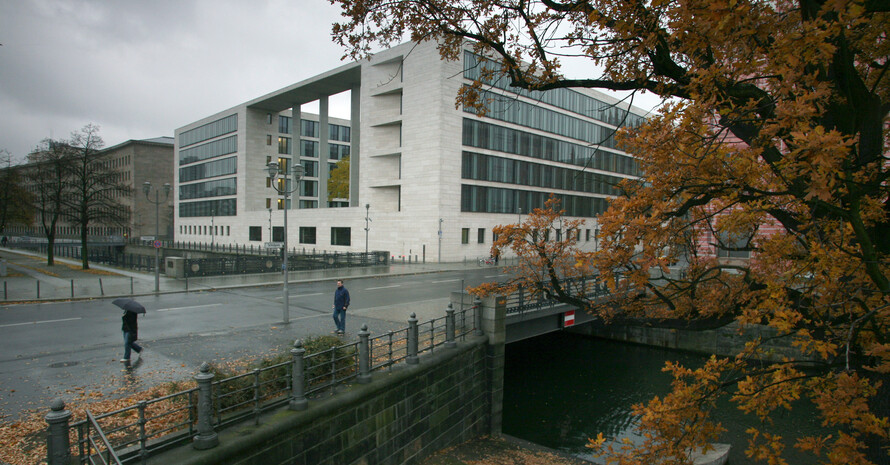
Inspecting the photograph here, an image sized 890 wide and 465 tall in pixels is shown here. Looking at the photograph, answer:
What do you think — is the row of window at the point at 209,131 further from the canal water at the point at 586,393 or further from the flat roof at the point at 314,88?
the canal water at the point at 586,393

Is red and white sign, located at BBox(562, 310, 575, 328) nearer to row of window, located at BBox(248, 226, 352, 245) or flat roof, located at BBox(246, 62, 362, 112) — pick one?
row of window, located at BBox(248, 226, 352, 245)

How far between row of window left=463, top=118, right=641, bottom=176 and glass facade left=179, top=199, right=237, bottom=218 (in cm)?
4467

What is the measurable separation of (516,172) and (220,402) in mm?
49396

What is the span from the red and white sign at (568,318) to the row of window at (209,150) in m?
69.2

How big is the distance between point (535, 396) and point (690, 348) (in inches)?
398

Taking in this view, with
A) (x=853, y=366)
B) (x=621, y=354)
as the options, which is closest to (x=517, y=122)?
(x=621, y=354)

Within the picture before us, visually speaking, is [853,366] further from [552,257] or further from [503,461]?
[503,461]

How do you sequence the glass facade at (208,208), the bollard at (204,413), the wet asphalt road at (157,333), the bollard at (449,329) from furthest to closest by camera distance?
the glass facade at (208,208) → the bollard at (449,329) → the wet asphalt road at (157,333) → the bollard at (204,413)

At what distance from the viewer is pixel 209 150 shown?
82.2 meters

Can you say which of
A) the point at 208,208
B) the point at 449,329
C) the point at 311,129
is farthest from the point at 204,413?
the point at 208,208

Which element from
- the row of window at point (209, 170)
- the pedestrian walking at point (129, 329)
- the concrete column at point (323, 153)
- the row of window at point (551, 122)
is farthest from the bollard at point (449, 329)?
the row of window at point (209, 170)

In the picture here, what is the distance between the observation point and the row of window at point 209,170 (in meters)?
76.7

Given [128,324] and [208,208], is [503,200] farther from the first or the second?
[208,208]

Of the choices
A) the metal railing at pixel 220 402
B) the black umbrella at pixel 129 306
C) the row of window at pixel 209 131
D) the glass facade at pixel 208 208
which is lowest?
the metal railing at pixel 220 402
